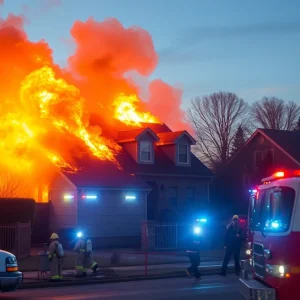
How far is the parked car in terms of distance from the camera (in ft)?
45.9

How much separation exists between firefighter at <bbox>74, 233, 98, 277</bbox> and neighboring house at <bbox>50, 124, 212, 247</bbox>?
26.5ft

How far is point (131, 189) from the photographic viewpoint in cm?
3434

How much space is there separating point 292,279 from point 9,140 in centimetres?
2571

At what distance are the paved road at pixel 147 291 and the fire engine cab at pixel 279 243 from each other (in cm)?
420

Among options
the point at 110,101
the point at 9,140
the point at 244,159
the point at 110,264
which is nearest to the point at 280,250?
the point at 110,264

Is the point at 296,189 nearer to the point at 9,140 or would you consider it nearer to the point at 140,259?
the point at 140,259

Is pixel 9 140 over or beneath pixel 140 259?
over

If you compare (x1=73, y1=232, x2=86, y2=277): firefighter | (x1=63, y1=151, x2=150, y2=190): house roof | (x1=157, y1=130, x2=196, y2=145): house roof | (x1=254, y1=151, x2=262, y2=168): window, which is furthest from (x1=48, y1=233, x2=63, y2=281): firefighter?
(x1=254, y1=151, x2=262, y2=168): window

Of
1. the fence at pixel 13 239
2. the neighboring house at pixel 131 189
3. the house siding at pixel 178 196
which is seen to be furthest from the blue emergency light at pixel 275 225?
the house siding at pixel 178 196

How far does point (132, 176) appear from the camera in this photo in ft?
118

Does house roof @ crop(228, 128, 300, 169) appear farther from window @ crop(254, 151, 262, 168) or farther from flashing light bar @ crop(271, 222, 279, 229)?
flashing light bar @ crop(271, 222, 279, 229)

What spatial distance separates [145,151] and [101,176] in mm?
5065

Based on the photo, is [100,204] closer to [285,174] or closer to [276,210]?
[285,174]

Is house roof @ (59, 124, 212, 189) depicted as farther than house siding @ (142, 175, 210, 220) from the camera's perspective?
No
